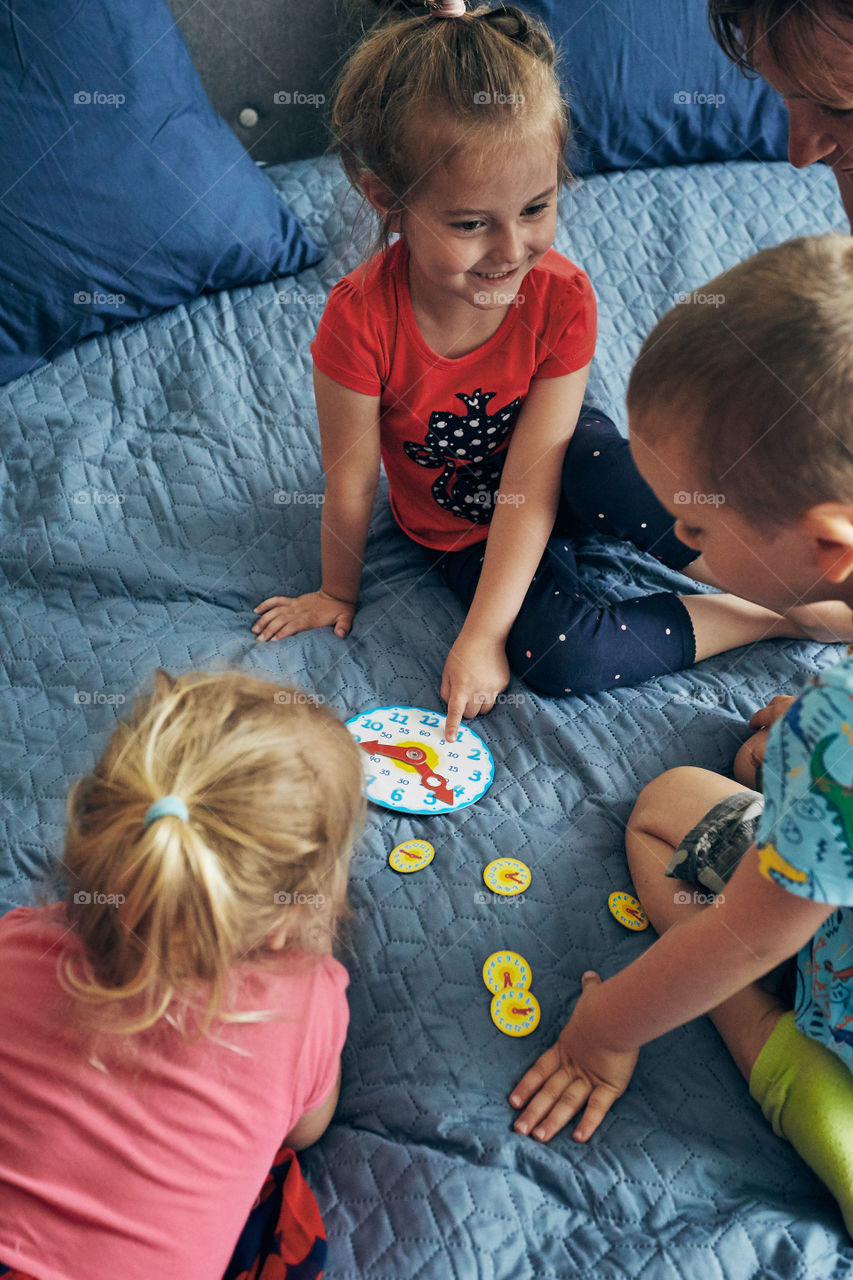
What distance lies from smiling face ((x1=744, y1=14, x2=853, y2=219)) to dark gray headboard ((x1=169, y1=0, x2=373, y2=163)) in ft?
3.28

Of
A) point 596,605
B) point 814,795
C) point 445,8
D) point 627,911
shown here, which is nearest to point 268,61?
point 445,8

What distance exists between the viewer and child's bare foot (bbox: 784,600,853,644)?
1.17 meters

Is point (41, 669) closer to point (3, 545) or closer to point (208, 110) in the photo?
point (3, 545)

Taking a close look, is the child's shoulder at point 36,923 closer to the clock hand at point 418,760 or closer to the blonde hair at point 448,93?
the clock hand at point 418,760

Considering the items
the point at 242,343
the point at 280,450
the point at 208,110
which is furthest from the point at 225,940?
the point at 208,110

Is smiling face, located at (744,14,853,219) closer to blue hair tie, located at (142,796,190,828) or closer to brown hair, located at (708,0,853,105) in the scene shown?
brown hair, located at (708,0,853,105)

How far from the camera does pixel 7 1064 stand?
655 mm

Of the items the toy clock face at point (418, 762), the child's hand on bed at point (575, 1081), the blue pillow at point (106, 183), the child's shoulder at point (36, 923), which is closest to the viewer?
the child's shoulder at point (36, 923)

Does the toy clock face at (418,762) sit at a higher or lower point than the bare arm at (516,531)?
lower

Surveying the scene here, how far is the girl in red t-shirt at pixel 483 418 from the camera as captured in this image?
981 mm

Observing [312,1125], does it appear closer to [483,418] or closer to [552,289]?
[483,418]

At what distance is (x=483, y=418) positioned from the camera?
3.92 feet

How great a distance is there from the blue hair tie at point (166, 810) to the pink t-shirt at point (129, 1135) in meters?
0.14

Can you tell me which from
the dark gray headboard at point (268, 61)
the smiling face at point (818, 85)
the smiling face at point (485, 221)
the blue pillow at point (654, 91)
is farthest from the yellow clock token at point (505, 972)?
the dark gray headboard at point (268, 61)
